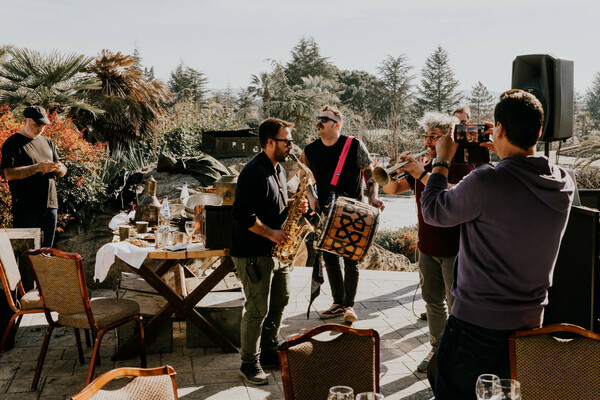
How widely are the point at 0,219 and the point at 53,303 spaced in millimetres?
3239

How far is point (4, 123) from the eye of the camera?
690 centimetres

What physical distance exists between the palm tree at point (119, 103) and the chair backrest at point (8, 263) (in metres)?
6.25

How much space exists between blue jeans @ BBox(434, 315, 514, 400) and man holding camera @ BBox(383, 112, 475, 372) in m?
1.23

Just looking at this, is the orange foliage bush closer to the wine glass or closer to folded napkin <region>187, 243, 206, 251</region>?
the wine glass

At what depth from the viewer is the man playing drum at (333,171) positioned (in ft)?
16.0

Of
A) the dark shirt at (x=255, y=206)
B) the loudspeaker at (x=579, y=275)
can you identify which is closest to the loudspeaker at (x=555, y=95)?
the loudspeaker at (x=579, y=275)

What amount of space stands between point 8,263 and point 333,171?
2.66 meters

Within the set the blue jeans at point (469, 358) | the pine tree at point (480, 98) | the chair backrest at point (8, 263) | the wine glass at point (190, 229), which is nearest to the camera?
the blue jeans at point (469, 358)

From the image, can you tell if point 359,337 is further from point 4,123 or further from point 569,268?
point 4,123

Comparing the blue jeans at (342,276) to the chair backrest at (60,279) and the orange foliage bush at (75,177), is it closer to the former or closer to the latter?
the chair backrest at (60,279)

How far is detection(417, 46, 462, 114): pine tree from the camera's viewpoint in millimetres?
46375

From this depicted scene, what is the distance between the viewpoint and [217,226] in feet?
13.3

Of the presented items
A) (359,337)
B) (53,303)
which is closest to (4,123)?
(53,303)

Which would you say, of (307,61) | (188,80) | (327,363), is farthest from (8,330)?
(188,80)
